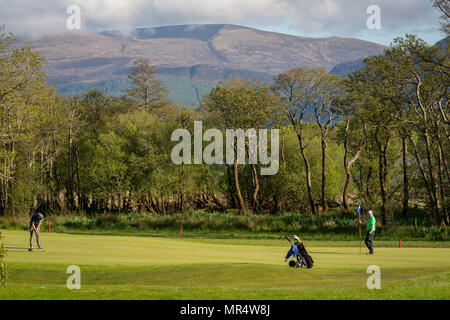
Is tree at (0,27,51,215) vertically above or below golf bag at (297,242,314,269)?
above

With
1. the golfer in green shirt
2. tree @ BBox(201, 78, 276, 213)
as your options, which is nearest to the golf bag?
the golfer in green shirt

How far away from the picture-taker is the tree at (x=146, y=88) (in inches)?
3578

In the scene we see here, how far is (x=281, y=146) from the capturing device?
73062 millimetres

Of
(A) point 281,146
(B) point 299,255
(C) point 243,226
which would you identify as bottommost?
(C) point 243,226

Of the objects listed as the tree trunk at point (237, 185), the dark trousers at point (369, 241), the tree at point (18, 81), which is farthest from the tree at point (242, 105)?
the dark trousers at point (369, 241)

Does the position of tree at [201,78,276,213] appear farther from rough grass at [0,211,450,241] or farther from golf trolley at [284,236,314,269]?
golf trolley at [284,236,314,269]

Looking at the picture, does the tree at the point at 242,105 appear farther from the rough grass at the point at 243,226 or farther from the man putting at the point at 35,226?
the man putting at the point at 35,226

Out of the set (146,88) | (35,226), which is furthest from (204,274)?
(146,88)

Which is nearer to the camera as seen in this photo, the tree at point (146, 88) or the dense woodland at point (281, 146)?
the dense woodland at point (281, 146)

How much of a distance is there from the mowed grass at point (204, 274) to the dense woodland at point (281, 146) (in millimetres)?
20634

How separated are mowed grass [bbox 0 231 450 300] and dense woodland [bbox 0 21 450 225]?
812 inches

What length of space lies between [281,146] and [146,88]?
29.7 metres

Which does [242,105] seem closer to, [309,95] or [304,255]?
[309,95]

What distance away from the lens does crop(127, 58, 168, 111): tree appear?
90875mm
